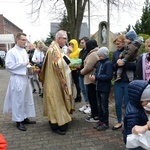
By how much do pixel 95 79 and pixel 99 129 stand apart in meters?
0.95

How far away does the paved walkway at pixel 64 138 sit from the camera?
3.93 metres

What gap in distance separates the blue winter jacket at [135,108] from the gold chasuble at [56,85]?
206 cm

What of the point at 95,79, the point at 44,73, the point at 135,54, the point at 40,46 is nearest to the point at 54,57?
the point at 44,73

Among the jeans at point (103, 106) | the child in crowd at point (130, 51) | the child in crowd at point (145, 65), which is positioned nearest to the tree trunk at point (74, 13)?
the jeans at point (103, 106)

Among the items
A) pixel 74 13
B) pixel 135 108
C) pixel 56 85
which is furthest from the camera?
pixel 74 13

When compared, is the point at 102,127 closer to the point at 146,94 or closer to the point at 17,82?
the point at 17,82

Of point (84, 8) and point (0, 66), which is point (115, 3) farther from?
point (0, 66)

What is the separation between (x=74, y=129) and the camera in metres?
4.73

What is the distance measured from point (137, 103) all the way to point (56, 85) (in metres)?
2.23

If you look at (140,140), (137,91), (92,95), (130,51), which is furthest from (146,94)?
(92,95)

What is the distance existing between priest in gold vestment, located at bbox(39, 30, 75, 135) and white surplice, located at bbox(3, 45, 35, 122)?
49 cm

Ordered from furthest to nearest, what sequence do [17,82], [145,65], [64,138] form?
[17,82], [64,138], [145,65]

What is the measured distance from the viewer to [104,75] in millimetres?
4309

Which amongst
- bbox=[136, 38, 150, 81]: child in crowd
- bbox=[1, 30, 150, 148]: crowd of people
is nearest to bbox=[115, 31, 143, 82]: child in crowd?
bbox=[1, 30, 150, 148]: crowd of people
